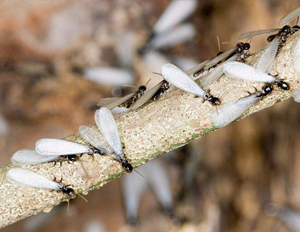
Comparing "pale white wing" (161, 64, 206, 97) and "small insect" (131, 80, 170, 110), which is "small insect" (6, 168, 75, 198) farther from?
"pale white wing" (161, 64, 206, 97)

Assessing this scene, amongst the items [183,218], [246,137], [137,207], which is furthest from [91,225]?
[246,137]

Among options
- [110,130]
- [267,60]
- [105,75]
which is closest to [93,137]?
[110,130]

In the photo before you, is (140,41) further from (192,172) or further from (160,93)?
(160,93)

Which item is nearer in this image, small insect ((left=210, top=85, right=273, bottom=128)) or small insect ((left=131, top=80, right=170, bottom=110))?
small insect ((left=210, top=85, right=273, bottom=128))

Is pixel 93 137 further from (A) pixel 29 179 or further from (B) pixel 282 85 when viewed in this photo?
(B) pixel 282 85

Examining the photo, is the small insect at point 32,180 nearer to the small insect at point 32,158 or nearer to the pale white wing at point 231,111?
the small insect at point 32,158

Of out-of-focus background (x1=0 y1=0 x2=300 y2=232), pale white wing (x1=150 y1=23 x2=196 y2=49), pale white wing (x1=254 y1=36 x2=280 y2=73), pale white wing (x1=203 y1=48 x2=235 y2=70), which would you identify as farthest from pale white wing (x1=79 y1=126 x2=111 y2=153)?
pale white wing (x1=150 y1=23 x2=196 y2=49)

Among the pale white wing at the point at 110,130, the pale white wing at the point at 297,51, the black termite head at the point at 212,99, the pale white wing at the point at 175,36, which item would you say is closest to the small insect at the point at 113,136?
the pale white wing at the point at 110,130
